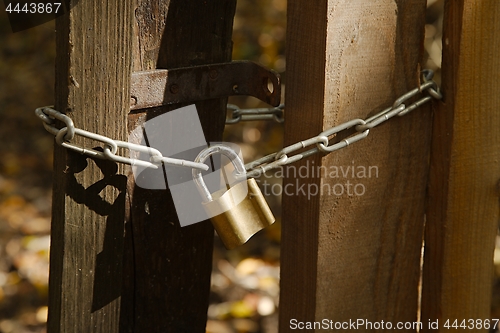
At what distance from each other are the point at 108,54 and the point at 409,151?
0.63 m

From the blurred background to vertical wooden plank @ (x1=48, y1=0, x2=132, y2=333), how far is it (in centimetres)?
153

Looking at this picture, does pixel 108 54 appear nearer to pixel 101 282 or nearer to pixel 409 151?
pixel 101 282

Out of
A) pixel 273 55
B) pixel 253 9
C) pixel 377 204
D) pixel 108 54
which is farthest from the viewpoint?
pixel 253 9

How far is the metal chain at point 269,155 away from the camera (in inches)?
38.0

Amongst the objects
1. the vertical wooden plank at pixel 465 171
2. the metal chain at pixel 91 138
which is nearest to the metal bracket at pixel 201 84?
the metal chain at pixel 91 138

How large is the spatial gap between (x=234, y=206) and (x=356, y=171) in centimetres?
26

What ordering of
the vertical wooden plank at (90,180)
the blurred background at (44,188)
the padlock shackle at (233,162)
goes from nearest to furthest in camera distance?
the vertical wooden plank at (90,180) < the padlock shackle at (233,162) < the blurred background at (44,188)

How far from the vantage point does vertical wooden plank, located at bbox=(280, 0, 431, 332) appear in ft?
3.55

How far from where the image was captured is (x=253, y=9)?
16.4ft

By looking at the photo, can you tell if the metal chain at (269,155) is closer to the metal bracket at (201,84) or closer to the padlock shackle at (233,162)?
the padlock shackle at (233,162)

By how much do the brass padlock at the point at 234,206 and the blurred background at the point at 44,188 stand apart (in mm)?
1547

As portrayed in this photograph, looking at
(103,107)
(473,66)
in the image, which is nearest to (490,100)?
(473,66)

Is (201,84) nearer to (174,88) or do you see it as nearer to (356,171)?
(174,88)

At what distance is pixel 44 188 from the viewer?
388 centimetres
